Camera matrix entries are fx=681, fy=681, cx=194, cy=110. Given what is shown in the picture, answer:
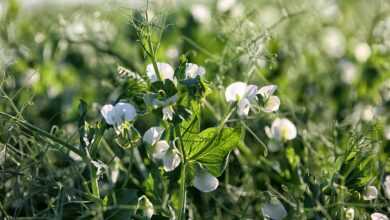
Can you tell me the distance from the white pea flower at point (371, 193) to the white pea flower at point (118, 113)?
29 cm

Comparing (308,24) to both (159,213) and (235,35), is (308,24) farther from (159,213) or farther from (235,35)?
(159,213)

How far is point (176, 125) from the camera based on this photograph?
73 centimetres

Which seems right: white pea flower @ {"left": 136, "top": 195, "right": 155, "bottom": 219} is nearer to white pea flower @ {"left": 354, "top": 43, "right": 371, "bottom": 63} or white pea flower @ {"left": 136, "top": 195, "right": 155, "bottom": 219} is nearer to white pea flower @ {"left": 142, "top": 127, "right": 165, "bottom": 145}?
white pea flower @ {"left": 142, "top": 127, "right": 165, "bottom": 145}

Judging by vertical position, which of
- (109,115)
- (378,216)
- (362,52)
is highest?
(362,52)

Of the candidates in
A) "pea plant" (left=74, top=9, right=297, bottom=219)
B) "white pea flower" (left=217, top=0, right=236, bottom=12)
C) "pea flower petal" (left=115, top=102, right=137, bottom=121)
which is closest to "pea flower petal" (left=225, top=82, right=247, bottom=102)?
"pea plant" (left=74, top=9, right=297, bottom=219)

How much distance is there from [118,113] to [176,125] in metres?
0.06

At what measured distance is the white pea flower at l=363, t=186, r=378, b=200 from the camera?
0.80m

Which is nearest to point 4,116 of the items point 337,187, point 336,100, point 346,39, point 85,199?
point 85,199

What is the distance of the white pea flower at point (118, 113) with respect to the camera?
2.39 ft

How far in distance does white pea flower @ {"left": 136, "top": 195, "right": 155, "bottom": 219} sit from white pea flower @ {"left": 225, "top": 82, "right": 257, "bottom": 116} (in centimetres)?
15

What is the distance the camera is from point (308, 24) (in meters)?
1.58

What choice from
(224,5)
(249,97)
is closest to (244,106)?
(249,97)

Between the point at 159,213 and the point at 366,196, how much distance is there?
25 centimetres

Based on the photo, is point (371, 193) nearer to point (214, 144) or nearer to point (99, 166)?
point (214, 144)
